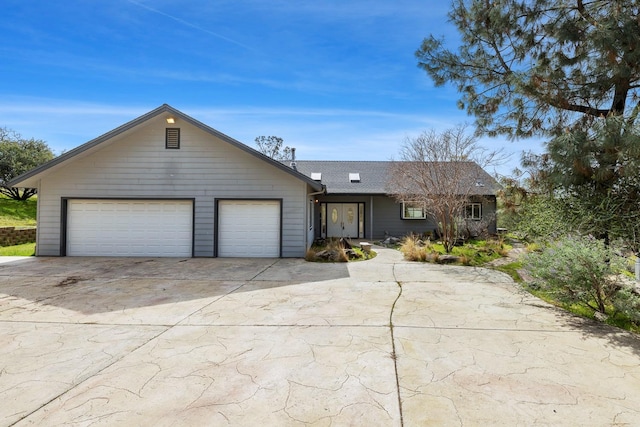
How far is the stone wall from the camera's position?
42.2 ft

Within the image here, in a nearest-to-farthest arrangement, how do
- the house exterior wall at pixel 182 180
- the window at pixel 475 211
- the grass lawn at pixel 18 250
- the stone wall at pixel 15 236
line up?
the house exterior wall at pixel 182 180 → the grass lawn at pixel 18 250 → the stone wall at pixel 15 236 → the window at pixel 475 211

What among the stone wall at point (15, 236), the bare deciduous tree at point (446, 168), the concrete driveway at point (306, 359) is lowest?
the concrete driveway at point (306, 359)

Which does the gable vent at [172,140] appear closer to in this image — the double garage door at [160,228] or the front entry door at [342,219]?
the double garage door at [160,228]

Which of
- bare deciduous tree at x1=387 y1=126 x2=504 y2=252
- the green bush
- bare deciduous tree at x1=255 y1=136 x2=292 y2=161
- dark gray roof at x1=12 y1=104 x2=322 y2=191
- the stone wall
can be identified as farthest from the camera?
bare deciduous tree at x1=255 y1=136 x2=292 y2=161

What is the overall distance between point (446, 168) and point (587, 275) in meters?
8.04

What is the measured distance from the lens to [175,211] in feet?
36.2

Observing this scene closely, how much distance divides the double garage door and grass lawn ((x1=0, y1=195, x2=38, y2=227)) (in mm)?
11778

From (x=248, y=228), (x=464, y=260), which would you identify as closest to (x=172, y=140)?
(x=248, y=228)

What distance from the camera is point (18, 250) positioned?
12.0m

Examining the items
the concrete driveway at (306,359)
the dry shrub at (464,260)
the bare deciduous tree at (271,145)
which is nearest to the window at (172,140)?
the concrete driveway at (306,359)

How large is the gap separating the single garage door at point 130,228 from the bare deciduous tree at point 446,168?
8.74 m

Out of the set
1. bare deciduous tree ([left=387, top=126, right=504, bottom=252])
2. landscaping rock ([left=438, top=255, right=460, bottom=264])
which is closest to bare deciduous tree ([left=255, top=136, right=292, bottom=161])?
bare deciduous tree ([left=387, top=126, right=504, bottom=252])

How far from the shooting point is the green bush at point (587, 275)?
4.38m

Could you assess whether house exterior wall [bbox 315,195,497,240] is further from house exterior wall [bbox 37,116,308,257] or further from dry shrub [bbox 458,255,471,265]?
dry shrub [bbox 458,255,471,265]
